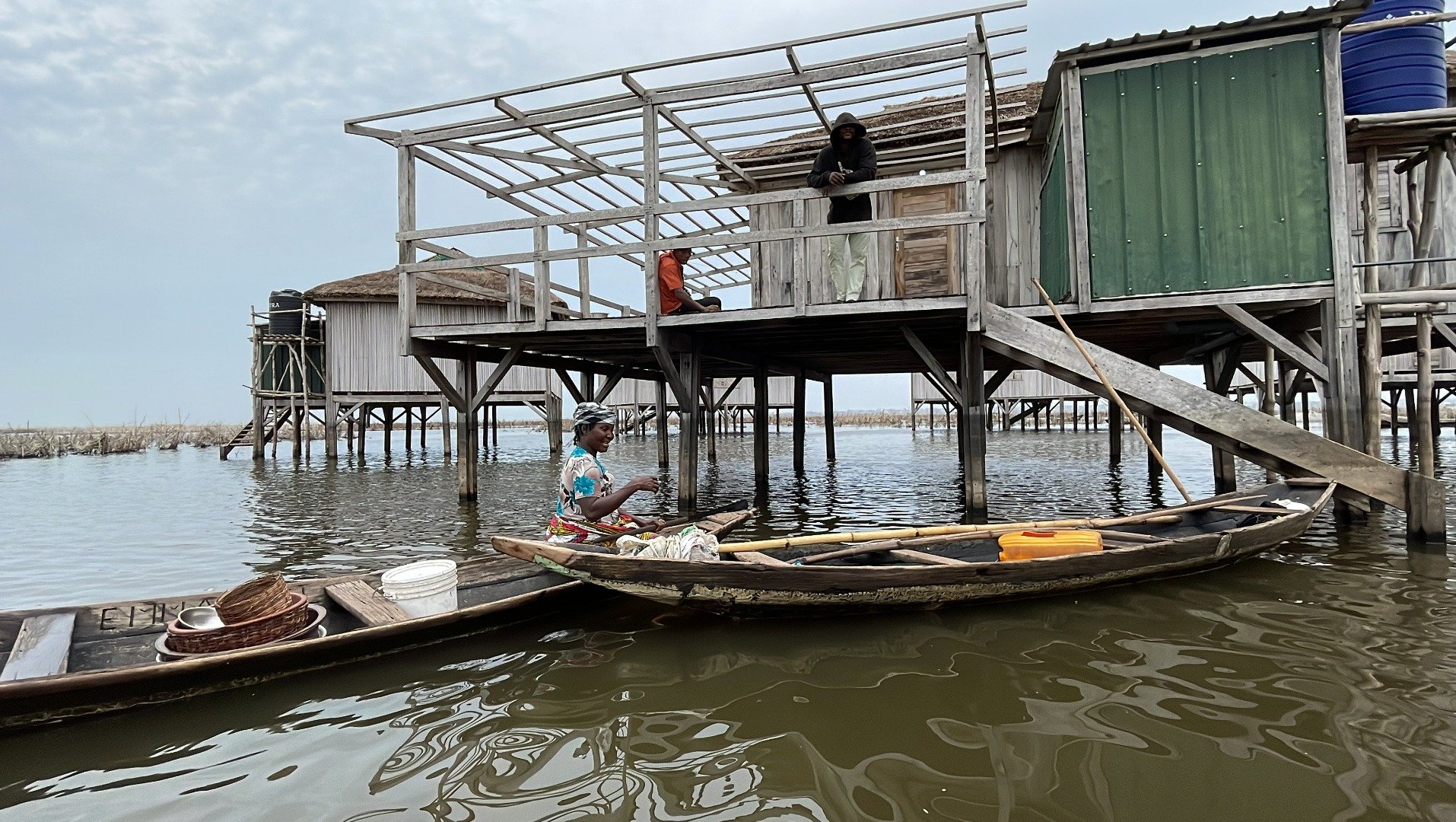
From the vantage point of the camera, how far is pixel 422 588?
4.46 meters

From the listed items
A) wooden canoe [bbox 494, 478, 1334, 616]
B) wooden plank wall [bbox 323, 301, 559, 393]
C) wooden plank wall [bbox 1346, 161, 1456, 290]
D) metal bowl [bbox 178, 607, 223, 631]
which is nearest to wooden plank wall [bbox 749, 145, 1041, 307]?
wooden plank wall [bbox 1346, 161, 1456, 290]

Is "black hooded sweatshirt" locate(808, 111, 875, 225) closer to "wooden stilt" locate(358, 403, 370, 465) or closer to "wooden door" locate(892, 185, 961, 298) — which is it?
"wooden door" locate(892, 185, 961, 298)

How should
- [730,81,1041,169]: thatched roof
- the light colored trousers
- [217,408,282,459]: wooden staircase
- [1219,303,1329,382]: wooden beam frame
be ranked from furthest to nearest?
[217,408,282,459]: wooden staircase → [730,81,1041,169]: thatched roof → the light colored trousers → [1219,303,1329,382]: wooden beam frame

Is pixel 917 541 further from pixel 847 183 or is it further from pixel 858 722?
pixel 847 183

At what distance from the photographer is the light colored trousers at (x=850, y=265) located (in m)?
8.79

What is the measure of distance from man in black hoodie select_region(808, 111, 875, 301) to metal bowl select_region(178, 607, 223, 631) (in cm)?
655

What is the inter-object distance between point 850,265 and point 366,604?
21.1ft

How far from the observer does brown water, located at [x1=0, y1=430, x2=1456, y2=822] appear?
2770 mm

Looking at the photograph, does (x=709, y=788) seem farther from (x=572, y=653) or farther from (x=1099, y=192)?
(x=1099, y=192)

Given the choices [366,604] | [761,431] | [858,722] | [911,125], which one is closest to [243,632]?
[366,604]

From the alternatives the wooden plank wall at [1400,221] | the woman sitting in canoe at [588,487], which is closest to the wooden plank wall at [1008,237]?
the wooden plank wall at [1400,221]

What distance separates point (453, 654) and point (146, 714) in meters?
1.48

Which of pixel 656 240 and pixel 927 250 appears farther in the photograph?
pixel 927 250

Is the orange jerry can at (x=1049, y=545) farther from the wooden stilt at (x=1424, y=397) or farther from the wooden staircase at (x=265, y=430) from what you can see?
the wooden staircase at (x=265, y=430)
